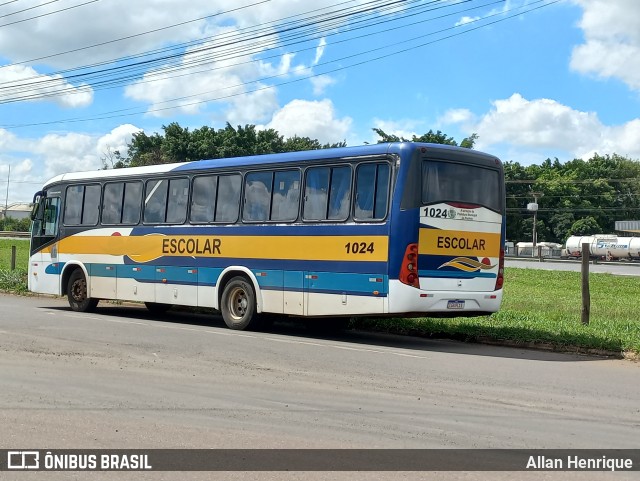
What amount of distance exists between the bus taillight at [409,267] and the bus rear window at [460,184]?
0.79 metres

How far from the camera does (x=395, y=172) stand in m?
14.0

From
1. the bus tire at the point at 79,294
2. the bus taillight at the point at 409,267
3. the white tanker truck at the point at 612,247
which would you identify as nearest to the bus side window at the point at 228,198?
the bus taillight at the point at 409,267

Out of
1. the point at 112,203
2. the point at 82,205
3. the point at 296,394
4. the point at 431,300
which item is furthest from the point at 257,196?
the point at 296,394

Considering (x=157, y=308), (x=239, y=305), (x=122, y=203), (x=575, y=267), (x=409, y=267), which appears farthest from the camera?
(x=575, y=267)

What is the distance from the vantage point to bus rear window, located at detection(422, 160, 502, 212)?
14.1 metres

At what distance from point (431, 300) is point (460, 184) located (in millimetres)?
2038

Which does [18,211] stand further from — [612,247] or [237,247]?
[237,247]

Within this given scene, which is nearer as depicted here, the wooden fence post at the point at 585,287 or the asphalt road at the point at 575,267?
the wooden fence post at the point at 585,287

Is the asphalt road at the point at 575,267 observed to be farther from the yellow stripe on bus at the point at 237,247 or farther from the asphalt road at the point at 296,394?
the asphalt road at the point at 296,394

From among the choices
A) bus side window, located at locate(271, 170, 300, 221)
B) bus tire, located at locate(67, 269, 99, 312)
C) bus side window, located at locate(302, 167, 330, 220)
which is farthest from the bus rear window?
bus tire, located at locate(67, 269, 99, 312)

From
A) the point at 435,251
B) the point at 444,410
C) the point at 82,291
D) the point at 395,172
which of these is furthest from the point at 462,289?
the point at 82,291

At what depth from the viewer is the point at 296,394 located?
9109mm

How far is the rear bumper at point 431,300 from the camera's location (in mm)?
13844
